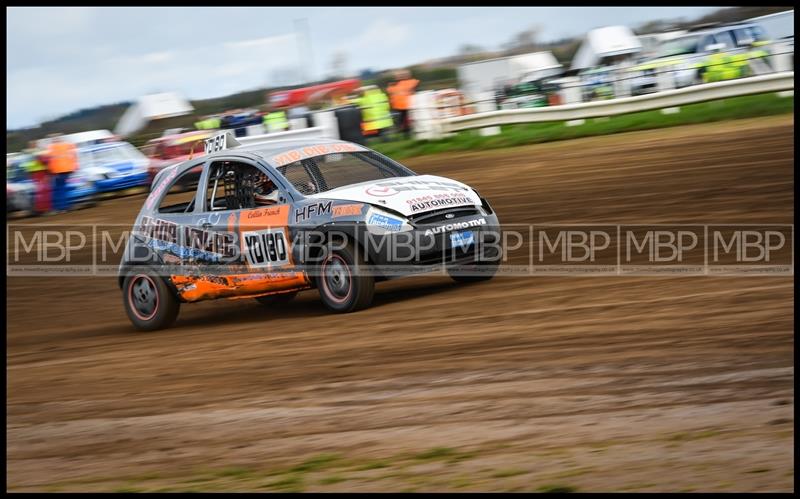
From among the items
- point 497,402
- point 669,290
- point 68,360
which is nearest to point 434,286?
point 669,290

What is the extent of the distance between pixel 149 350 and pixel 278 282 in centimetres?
120

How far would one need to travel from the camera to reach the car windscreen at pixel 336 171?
29.9 feet

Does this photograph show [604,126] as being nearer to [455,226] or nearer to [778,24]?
[778,24]

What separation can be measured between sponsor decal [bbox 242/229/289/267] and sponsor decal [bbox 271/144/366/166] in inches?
24.6

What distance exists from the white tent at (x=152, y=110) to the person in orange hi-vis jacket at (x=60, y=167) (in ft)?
58.2

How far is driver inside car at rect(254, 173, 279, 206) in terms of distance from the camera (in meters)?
9.22

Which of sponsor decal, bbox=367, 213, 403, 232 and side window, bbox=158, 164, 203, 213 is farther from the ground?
side window, bbox=158, 164, 203, 213

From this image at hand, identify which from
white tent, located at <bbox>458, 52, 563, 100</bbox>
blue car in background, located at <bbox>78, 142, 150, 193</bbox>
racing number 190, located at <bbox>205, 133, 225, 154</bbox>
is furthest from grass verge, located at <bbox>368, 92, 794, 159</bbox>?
racing number 190, located at <bbox>205, 133, 225, 154</bbox>

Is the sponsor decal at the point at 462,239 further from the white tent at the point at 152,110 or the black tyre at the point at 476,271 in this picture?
the white tent at the point at 152,110

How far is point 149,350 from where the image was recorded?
29.0 ft

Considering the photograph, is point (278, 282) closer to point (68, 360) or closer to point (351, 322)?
point (351, 322)

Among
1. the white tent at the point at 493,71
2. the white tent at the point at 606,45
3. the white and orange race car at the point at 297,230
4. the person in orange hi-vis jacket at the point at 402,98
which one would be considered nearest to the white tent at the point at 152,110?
the white tent at the point at 493,71

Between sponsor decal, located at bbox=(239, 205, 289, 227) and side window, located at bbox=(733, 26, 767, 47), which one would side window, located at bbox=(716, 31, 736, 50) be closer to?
side window, located at bbox=(733, 26, 767, 47)
